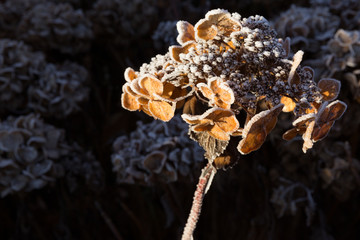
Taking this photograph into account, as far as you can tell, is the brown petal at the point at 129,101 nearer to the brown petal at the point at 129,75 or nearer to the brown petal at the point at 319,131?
the brown petal at the point at 129,75

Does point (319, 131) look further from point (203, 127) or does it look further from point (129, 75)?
point (129, 75)

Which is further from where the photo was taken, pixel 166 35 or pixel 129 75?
pixel 166 35

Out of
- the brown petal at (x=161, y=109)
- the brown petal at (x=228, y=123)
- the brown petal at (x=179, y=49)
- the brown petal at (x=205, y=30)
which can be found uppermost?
the brown petal at (x=205, y=30)

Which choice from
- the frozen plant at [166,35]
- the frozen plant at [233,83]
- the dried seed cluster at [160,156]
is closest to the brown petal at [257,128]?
the frozen plant at [233,83]

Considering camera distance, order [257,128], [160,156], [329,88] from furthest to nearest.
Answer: [160,156]
[329,88]
[257,128]

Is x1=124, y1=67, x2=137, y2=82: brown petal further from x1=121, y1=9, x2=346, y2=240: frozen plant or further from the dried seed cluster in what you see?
the dried seed cluster

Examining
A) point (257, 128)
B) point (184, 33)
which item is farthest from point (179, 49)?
point (257, 128)

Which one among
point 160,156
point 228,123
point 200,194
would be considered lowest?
point 160,156
